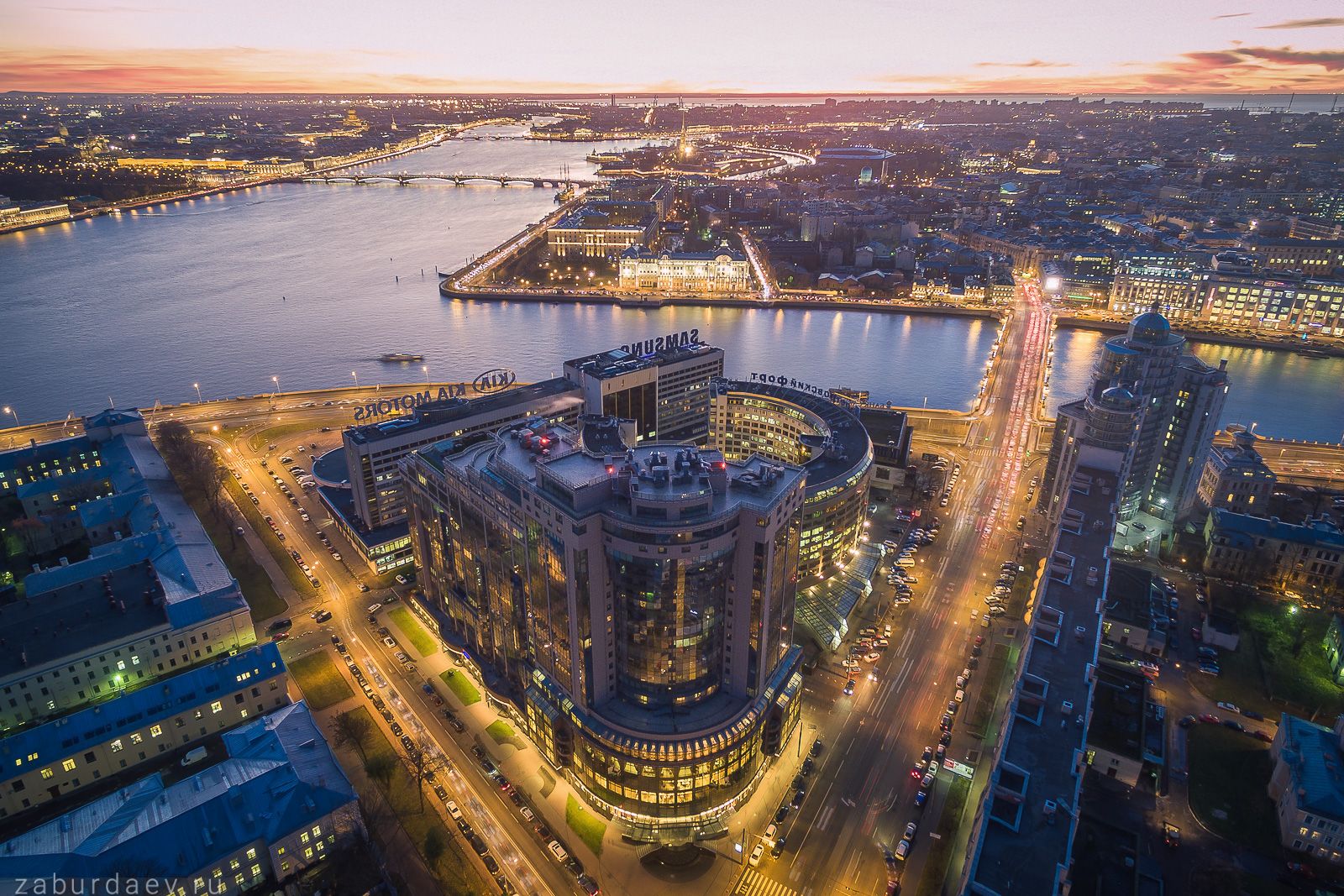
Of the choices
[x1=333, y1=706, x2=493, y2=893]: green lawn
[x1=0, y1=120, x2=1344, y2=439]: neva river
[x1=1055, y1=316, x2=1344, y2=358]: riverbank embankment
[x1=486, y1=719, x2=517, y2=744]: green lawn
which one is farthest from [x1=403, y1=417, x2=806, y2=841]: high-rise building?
[x1=1055, y1=316, x2=1344, y2=358]: riverbank embankment

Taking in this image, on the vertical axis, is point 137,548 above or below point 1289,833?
above

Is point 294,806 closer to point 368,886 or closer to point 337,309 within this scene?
point 368,886

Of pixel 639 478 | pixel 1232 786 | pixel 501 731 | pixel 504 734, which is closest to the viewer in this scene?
pixel 639 478

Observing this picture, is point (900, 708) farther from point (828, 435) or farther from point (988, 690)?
point (828, 435)

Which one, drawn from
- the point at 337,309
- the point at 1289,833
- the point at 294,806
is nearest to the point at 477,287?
the point at 337,309

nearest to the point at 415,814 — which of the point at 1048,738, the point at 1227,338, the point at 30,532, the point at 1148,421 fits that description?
the point at 1048,738

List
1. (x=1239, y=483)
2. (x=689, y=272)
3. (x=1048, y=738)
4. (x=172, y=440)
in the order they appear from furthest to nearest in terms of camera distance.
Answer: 1. (x=689, y=272)
2. (x=172, y=440)
3. (x=1239, y=483)
4. (x=1048, y=738)
